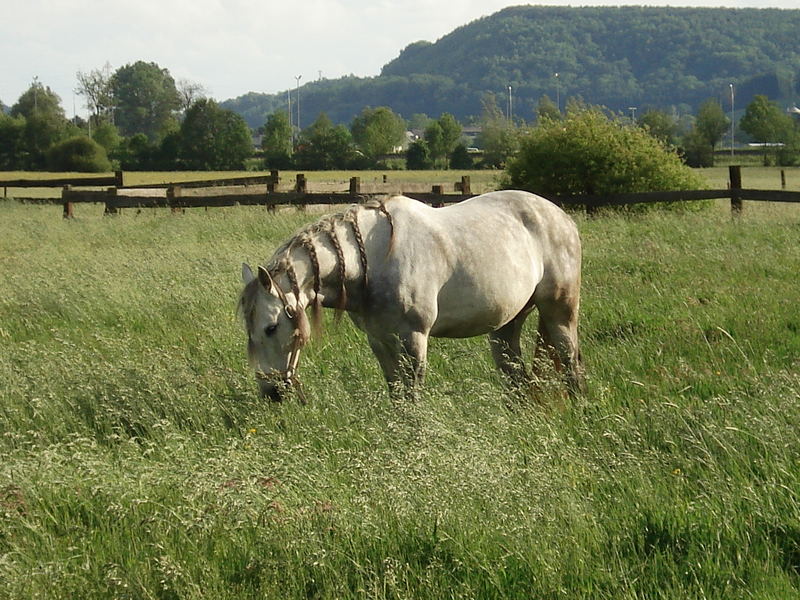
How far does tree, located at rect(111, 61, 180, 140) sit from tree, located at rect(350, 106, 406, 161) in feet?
157

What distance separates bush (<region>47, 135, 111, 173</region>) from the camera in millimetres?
70500

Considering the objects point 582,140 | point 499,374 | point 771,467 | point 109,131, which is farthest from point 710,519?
point 109,131

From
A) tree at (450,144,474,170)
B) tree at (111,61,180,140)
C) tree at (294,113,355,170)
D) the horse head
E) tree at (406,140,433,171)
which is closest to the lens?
the horse head

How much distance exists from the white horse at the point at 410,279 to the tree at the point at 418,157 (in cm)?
7614

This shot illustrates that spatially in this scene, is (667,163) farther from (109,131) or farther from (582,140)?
(109,131)

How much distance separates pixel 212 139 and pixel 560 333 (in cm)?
7277

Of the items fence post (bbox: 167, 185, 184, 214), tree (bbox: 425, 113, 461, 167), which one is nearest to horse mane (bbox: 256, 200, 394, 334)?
fence post (bbox: 167, 185, 184, 214)

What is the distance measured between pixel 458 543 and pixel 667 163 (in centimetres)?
1691

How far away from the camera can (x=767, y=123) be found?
274ft

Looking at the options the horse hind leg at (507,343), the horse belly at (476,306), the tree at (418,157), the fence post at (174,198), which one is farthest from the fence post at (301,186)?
the tree at (418,157)

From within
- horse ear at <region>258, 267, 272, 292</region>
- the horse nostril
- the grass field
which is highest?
horse ear at <region>258, 267, 272, 292</region>

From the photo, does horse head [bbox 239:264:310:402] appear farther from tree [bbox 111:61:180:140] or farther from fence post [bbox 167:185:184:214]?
tree [bbox 111:61:180:140]

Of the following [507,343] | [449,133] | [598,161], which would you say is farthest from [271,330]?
[449,133]

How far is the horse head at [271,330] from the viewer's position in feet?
17.2
